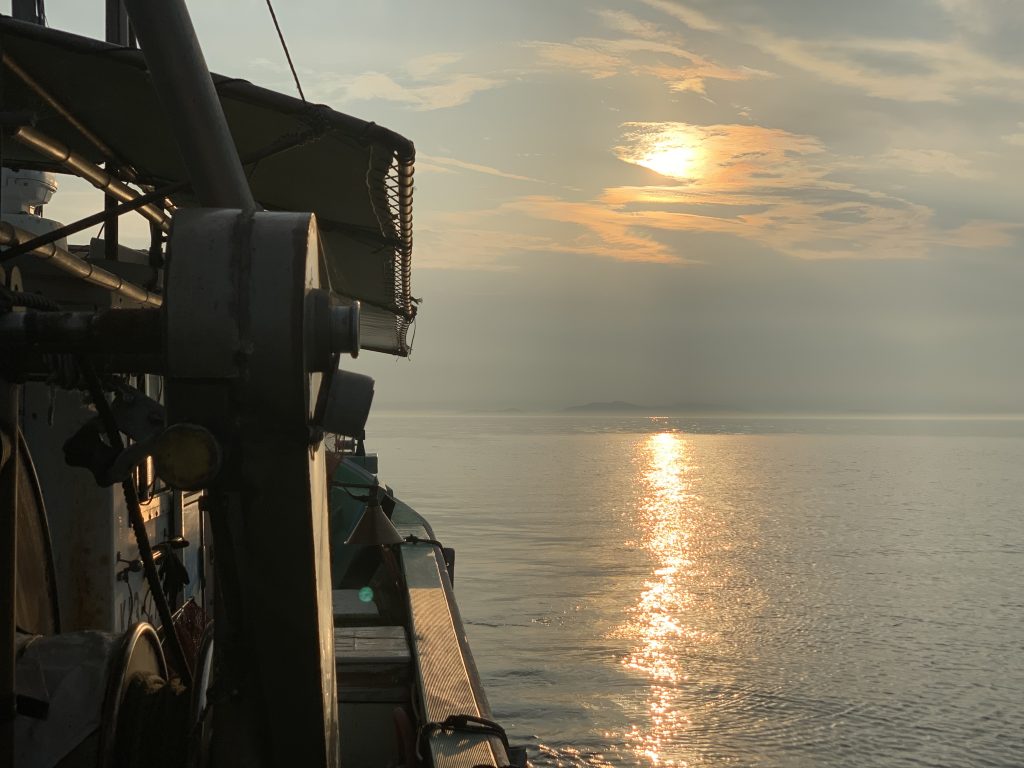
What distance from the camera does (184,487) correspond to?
2732 mm

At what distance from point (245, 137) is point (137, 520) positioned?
449 centimetres

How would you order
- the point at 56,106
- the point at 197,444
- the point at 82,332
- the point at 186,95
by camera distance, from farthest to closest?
1. the point at 56,106
2. the point at 186,95
3. the point at 82,332
4. the point at 197,444

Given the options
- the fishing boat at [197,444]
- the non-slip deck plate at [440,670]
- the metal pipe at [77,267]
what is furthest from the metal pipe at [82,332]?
the non-slip deck plate at [440,670]

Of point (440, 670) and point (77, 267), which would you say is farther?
point (440, 670)

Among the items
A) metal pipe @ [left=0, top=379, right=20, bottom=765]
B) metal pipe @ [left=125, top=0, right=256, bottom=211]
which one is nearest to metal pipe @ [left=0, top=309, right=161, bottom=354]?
metal pipe @ [left=0, top=379, right=20, bottom=765]

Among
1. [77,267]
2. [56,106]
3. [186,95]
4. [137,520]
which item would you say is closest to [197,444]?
[137,520]

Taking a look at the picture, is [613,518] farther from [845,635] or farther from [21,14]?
[21,14]

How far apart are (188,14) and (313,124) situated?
→ 318 centimetres

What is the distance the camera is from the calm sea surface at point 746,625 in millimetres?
18453

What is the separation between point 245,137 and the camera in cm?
755

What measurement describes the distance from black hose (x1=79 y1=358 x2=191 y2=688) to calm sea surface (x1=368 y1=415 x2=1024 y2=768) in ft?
44.8

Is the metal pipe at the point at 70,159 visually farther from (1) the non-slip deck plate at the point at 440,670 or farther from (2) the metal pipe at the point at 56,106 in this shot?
(1) the non-slip deck plate at the point at 440,670

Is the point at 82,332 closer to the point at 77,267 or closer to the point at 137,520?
the point at 137,520

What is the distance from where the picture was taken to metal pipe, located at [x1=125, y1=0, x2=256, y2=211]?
11.8 feet
